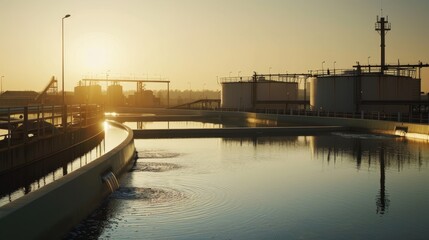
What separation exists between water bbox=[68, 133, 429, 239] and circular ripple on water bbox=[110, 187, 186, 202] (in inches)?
1.3

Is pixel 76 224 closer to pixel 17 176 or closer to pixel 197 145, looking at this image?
pixel 17 176

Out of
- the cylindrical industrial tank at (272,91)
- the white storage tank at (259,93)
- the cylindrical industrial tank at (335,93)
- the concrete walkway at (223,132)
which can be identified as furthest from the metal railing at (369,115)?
the concrete walkway at (223,132)

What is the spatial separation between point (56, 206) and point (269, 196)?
7.49 meters

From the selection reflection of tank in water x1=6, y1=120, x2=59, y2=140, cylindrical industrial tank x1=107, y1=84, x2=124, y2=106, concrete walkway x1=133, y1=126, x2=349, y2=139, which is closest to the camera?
reflection of tank in water x1=6, y1=120, x2=59, y2=140

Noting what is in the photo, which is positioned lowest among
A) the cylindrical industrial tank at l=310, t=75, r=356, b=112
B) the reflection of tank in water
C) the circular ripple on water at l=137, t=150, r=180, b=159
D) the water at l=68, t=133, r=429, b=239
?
the water at l=68, t=133, r=429, b=239

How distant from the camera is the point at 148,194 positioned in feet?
55.4

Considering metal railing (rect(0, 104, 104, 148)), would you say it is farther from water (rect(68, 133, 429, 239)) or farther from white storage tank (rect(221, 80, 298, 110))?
white storage tank (rect(221, 80, 298, 110))

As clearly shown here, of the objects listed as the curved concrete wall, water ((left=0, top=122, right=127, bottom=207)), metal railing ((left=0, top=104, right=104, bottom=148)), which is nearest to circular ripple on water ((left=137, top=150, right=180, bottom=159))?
water ((left=0, top=122, right=127, bottom=207))

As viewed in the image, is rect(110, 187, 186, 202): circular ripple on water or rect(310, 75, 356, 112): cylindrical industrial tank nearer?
rect(110, 187, 186, 202): circular ripple on water

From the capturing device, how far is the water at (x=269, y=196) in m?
12.5

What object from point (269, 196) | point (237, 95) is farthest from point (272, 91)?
point (269, 196)

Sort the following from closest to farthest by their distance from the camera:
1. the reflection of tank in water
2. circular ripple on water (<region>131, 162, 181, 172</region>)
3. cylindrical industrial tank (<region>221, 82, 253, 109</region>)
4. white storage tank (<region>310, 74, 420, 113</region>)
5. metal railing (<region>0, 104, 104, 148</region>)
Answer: metal railing (<region>0, 104, 104, 148</region>)
the reflection of tank in water
circular ripple on water (<region>131, 162, 181, 172</region>)
white storage tank (<region>310, 74, 420, 113</region>)
cylindrical industrial tank (<region>221, 82, 253, 109</region>)

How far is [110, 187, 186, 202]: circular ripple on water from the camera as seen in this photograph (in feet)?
53.3

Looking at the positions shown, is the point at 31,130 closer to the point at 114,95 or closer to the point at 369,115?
the point at 369,115
